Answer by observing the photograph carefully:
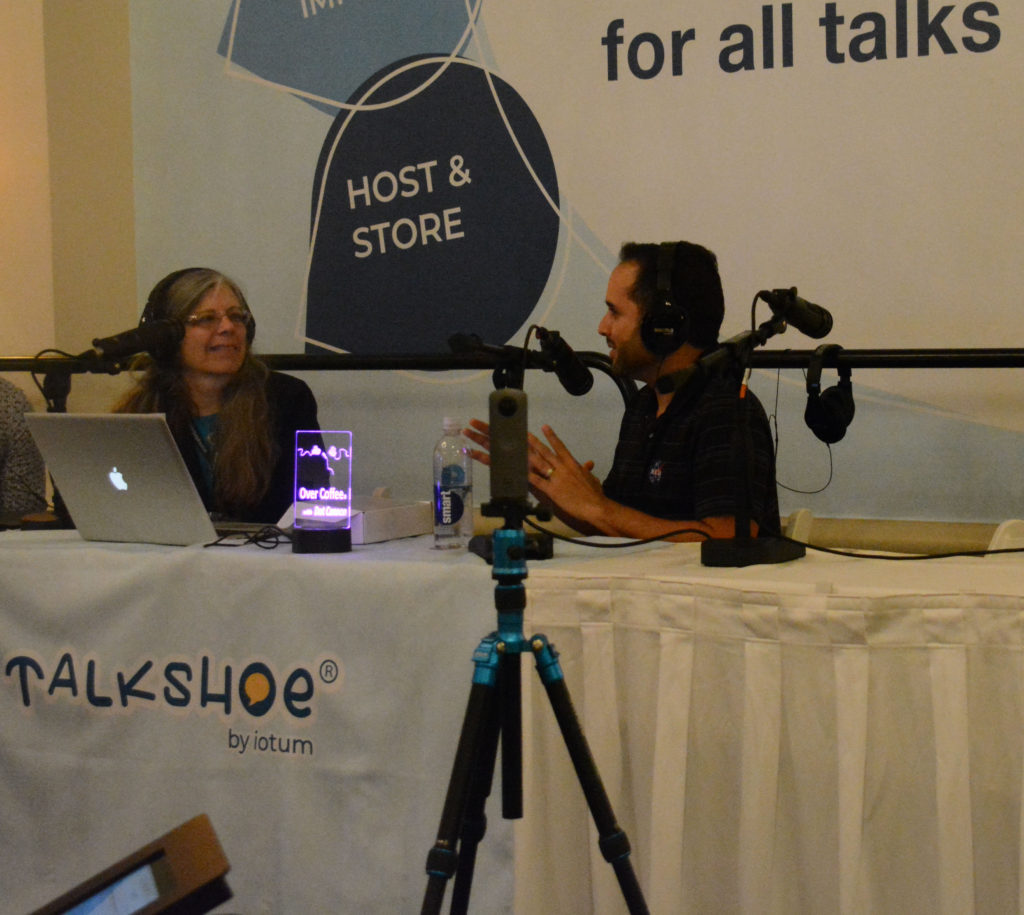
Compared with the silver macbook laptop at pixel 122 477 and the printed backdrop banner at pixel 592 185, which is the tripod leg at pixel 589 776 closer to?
the silver macbook laptop at pixel 122 477

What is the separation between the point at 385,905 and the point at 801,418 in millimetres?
1496

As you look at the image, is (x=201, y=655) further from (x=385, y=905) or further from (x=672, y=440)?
(x=672, y=440)

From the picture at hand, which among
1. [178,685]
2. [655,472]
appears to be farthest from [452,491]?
[178,685]

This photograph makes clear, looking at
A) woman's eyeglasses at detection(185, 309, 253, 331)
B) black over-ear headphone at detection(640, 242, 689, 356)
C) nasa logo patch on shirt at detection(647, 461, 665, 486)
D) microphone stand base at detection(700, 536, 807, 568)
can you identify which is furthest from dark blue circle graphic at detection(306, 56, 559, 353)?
microphone stand base at detection(700, 536, 807, 568)

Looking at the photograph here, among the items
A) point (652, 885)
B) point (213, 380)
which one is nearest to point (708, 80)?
point (213, 380)

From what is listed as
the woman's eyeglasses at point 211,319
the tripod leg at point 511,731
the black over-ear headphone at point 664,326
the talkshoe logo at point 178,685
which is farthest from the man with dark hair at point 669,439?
the woman's eyeglasses at point 211,319

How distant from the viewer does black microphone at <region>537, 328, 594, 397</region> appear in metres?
1.58

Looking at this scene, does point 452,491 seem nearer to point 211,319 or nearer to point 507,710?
point 507,710

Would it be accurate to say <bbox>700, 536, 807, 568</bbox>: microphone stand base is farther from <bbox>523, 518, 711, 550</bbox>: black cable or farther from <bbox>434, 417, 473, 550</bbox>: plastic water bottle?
<bbox>434, 417, 473, 550</bbox>: plastic water bottle

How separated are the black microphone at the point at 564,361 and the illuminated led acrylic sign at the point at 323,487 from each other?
0.34 m

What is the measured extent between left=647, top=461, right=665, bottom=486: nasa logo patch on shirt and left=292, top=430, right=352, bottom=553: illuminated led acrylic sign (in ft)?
1.81

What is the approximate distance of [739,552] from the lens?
4.88 ft

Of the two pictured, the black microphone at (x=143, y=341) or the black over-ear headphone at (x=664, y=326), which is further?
the black microphone at (x=143, y=341)

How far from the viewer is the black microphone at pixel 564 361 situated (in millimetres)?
1579
